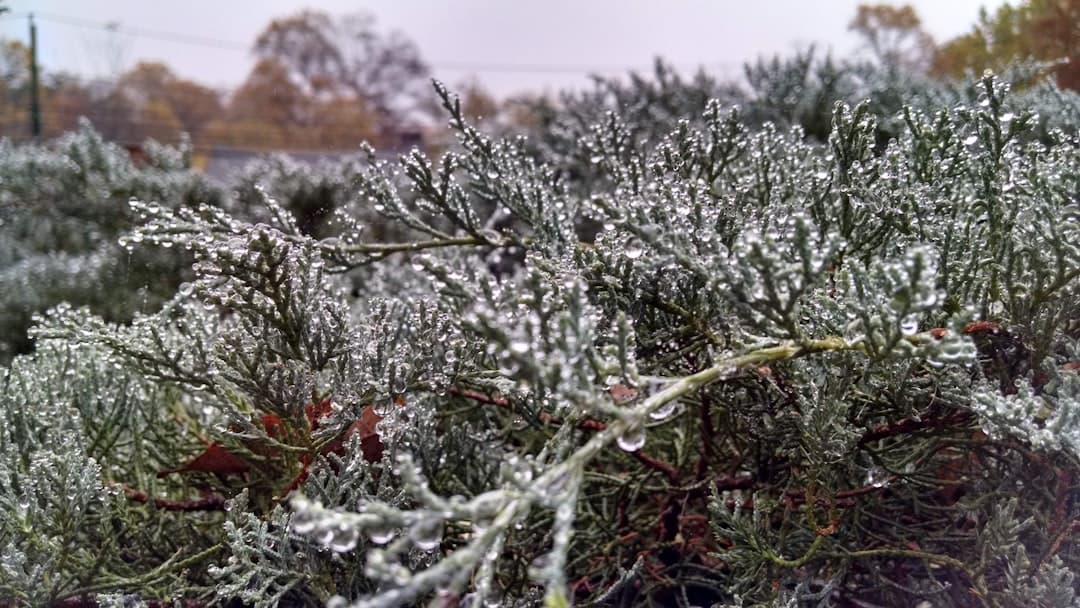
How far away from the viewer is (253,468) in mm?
789

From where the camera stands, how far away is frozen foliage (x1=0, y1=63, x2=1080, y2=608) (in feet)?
1.75

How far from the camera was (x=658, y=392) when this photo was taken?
20.9 inches

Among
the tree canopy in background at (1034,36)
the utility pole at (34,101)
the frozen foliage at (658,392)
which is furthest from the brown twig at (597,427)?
the utility pole at (34,101)

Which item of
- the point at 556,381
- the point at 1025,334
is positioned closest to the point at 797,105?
the point at 1025,334

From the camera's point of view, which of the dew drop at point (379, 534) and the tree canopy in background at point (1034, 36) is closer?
the dew drop at point (379, 534)

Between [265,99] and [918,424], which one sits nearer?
[918,424]

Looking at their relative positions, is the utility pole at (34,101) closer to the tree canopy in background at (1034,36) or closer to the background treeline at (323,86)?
the background treeline at (323,86)

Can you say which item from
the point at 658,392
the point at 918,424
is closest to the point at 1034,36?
the point at 918,424

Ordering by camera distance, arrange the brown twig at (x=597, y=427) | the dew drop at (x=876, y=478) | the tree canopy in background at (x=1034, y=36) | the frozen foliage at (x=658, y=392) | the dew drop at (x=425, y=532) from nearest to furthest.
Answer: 1. the dew drop at (x=425, y=532)
2. the frozen foliage at (x=658, y=392)
3. the dew drop at (x=876, y=478)
4. the brown twig at (x=597, y=427)
5. the tree canopy in background at (x=1034, y=36)

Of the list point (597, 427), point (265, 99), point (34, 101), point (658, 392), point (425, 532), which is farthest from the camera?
point (265, 99)

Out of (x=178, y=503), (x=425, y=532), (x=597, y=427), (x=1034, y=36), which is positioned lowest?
(x=178, y=503)

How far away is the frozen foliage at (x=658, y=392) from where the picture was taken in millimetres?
535

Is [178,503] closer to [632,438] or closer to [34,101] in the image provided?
[632,438]

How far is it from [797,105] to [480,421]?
1.37 metres
